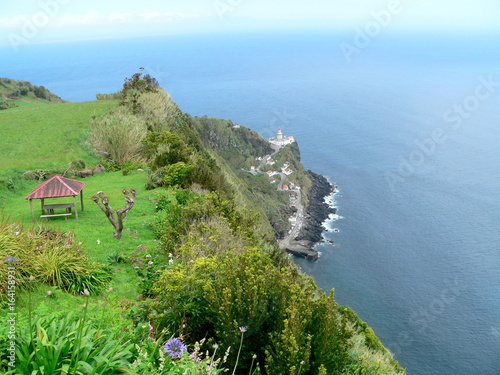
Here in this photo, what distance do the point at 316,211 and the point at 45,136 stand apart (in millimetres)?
52724

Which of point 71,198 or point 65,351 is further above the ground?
point 71,198

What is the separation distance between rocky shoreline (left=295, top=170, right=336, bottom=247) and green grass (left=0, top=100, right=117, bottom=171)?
38466 mm

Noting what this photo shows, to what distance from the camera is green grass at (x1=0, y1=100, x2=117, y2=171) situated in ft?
56.7

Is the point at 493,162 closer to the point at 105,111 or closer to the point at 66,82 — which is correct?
the point at 105,111

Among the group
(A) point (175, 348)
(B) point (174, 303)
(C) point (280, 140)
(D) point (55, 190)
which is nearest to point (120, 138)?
(D) point (55, 190)

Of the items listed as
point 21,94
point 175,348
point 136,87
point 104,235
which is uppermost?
point 21,94

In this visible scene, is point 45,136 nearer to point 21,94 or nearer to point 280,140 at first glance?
point 21,94

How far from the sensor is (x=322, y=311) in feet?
17.9

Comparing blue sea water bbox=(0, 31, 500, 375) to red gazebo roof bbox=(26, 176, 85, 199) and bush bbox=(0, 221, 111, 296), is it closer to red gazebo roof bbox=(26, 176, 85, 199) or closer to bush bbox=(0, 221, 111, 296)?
red gazebo roof bbox=(26, 176, 85, 199)

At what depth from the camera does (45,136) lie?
65.7 ft

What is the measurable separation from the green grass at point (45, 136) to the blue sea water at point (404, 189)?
32.8 meters

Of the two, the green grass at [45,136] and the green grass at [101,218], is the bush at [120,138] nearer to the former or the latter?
the green grass at [45,136]

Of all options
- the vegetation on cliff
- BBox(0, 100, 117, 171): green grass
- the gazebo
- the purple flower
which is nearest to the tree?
BBox(0, 100, 117, 171): green grass

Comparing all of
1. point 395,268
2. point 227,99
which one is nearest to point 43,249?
point 395,268
